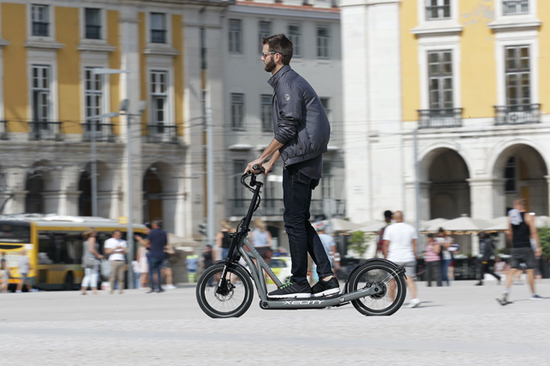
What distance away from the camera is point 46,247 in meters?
38.2

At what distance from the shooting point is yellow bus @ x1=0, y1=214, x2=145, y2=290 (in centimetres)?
3716

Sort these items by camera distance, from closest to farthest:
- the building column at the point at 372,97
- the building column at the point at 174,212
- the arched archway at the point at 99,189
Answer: the building column at the point at 372,97, the arched archway at the point at 99,189, the building column at the point at 174,212

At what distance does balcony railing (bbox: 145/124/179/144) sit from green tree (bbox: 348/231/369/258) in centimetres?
1601

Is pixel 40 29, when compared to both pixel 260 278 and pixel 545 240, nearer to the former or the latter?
pixel 545 240

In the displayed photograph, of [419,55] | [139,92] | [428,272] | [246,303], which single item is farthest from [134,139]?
[246,303]

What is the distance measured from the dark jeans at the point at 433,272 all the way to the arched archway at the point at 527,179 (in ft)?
58.5

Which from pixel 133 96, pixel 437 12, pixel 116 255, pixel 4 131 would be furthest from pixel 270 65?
pixel 133 96

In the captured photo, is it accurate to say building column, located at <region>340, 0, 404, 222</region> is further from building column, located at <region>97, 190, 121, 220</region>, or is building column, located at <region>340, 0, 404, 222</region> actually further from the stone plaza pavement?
the stone plaza pavement

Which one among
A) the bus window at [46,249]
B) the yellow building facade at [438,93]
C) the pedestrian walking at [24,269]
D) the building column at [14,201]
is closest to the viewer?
the pedestrian walking at [24,269]

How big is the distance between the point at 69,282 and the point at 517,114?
18736 millimetres

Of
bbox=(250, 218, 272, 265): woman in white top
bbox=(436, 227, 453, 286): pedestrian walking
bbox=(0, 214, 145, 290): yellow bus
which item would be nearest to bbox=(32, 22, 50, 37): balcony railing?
bbox=(0, 214, 145, 290): yellow bus

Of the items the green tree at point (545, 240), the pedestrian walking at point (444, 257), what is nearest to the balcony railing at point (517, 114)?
the green tree at point (545, 240)

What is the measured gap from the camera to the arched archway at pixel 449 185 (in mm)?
50969

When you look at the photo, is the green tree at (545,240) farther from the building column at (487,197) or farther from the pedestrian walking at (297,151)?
the pedestrian walking at (297,151)
